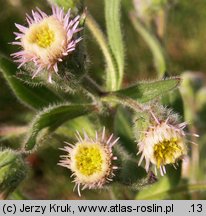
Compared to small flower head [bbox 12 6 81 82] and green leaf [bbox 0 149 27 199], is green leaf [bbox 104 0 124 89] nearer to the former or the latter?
small flower head [bbox 12 6 81 82]

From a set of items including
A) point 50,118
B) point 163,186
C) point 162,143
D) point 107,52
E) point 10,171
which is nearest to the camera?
point 162,143

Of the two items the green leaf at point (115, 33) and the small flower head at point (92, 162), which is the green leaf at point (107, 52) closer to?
the green leaf at point (115, 33)

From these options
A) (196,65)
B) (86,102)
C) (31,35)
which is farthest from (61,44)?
(196,65)

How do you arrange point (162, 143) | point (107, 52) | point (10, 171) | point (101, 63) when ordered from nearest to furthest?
point (162, 143)
point (10, 171)
point (107, 52)
point (101, 63)

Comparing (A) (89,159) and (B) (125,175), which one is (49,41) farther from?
(B) (125,175)

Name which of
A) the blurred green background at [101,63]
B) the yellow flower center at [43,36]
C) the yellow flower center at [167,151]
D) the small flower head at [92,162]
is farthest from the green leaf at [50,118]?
the blurred green background at [101,63]

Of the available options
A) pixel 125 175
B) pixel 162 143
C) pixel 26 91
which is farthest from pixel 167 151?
pixel 26 91
